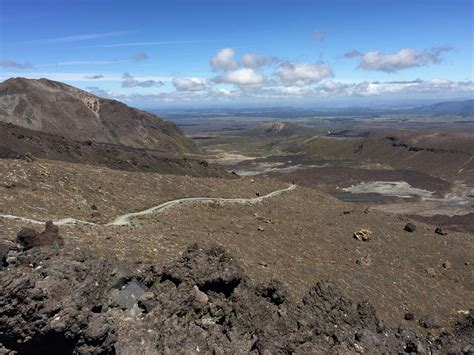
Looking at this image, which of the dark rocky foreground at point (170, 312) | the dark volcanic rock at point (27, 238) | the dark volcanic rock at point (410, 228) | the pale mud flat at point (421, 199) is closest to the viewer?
the dark rocky foreground at point (170, 312)

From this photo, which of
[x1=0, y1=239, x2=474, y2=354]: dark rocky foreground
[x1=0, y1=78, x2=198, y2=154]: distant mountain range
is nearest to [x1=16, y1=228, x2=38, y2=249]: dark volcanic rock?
[x1=0, y1=239, x2=474, y2=354]: dark rocky foreground

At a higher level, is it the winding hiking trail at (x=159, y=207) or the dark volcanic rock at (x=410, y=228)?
the winding hiking trail at (x=159, y=207)

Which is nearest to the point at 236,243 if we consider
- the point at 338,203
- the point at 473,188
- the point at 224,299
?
the point at 224,299

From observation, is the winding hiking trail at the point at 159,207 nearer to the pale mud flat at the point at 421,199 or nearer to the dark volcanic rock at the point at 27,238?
the dark volcanic rock at the point at 27,238

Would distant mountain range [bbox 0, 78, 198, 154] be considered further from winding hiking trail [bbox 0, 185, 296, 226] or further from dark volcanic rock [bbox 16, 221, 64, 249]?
dark volcanic rock [bbox 16, 221, 64, 249]

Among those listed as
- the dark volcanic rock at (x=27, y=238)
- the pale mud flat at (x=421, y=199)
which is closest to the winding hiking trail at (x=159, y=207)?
the dark volcanic rock at (x=27, y=238)

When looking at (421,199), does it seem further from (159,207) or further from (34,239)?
(34,239)
